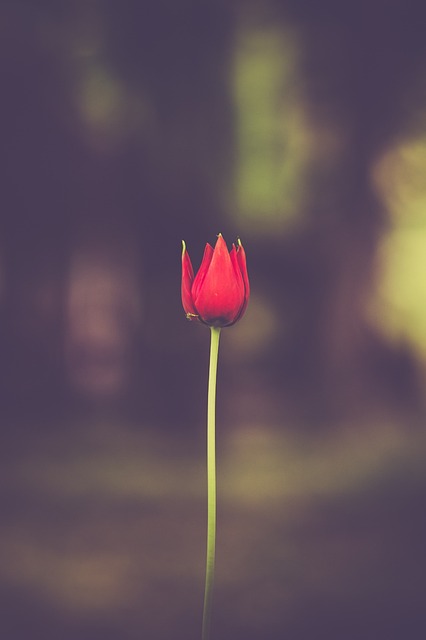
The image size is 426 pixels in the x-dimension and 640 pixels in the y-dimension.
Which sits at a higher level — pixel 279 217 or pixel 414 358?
pixel 279 217

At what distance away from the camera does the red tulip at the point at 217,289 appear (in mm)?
412

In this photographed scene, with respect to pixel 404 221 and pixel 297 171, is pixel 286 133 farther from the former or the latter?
pixel 404 221

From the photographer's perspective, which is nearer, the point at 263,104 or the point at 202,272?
the point at 202,272

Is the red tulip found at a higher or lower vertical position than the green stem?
higher

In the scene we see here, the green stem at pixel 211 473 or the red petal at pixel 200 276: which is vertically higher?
the red petal at pixel 200 276

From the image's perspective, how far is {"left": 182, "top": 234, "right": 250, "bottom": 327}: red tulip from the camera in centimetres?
41

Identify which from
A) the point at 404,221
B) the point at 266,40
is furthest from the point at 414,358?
the point at 266,40

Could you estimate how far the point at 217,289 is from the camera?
0.41m

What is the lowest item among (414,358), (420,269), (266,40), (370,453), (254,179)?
(370,453)

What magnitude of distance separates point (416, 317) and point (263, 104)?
0.34 m

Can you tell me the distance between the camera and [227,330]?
2.92 ft

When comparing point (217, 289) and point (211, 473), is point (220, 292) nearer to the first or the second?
point (217, 289)

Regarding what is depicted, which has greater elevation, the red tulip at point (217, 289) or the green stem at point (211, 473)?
the red tulip at point (217, 289)

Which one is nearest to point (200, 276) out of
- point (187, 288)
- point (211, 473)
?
point (187, 288)
